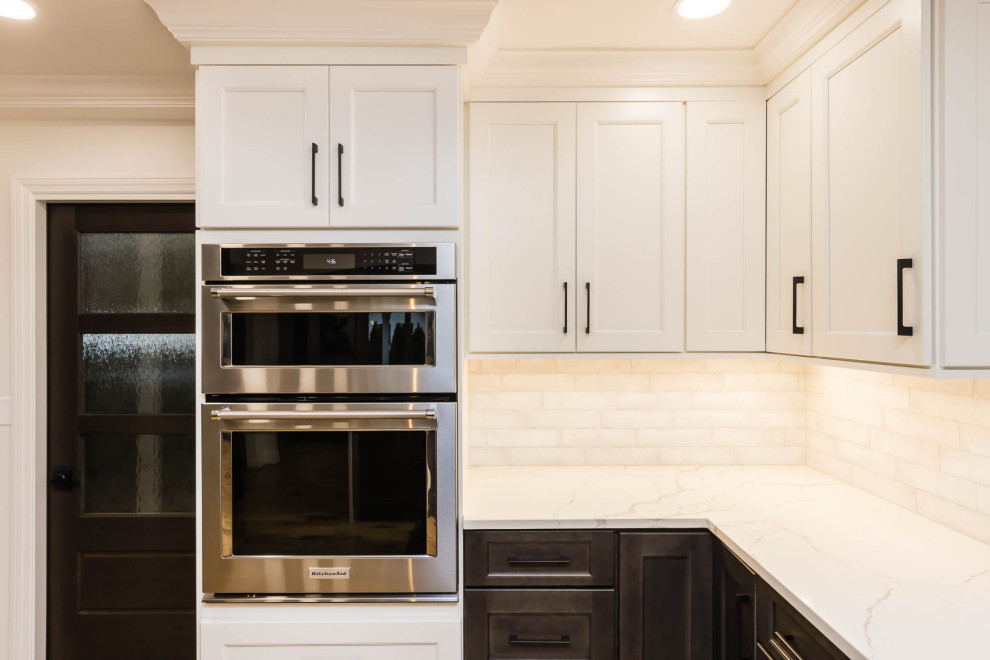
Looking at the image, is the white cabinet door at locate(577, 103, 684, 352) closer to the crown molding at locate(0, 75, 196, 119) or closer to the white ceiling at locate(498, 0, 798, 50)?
the white ceiling at locate(498, 0, 798, 50)

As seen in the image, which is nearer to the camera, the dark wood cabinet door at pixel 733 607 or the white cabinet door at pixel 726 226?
the dark wood cabinet door at pixel 733 607

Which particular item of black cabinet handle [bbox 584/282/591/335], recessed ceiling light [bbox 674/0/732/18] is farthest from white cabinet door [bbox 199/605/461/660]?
recessed ceiling light [bbox 674/0/732/18]

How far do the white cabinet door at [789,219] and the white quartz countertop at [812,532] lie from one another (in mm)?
500

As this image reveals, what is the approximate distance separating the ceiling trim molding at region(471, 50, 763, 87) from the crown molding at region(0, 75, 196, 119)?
1.10 metres

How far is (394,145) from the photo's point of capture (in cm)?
161

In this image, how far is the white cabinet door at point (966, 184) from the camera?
4.00 ft

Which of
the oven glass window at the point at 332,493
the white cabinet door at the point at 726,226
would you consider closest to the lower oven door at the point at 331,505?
the oven glass window at the point at 332,493

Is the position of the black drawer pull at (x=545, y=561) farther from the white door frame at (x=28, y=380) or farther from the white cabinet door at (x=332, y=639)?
the white door frame at (x=28, y=380)

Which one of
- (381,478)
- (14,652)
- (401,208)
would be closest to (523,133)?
(401,208)

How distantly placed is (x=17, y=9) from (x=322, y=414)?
4.48 ft

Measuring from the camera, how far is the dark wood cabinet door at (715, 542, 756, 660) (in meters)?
Answer: 1.44

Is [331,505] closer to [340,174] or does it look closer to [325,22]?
[340,174]

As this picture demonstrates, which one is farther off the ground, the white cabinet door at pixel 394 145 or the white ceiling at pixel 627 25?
the white ceiling at pixel 627 25

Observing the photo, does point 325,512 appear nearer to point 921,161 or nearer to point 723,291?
point 723,291
